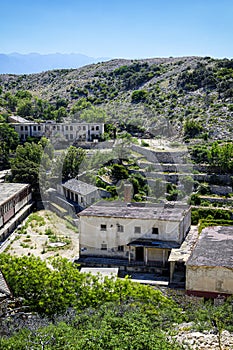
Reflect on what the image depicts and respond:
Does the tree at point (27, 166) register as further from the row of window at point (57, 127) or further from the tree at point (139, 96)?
the tree at point (139, 96)

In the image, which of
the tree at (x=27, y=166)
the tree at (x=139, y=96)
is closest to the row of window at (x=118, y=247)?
the tree at (x=27, y=166)

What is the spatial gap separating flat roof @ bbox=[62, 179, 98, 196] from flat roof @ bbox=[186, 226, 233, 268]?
43.2ft

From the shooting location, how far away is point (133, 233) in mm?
25500

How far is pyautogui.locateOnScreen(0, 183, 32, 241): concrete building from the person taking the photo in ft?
102

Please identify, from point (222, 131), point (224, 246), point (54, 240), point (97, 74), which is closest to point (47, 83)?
point (97, 74)

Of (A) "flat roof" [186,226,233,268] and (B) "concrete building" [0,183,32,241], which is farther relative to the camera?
(B) "concrete building" [0,183,32,241]

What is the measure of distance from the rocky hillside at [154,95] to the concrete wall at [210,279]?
36.5 meters

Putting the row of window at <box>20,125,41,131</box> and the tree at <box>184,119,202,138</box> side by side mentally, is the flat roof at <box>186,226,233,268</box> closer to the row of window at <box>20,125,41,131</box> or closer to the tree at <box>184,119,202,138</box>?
the tree at <box>184,119,202,138</box>

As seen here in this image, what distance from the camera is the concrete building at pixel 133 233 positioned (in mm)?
24984

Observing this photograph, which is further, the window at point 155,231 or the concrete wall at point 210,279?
the window at point 155,231

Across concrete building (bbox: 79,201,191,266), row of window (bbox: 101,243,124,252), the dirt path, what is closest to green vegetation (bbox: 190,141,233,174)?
concrete building (bbox: 79,201,191,266)

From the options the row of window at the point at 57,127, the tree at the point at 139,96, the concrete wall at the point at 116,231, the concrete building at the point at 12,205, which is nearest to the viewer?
the concrete wall at the point at 116,231

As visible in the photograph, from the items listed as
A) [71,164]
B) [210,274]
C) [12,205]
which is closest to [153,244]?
[210,274]

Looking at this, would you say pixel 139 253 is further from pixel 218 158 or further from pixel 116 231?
pixel 218 158
